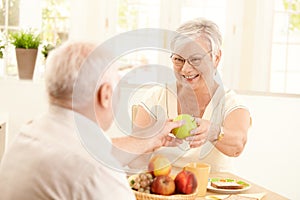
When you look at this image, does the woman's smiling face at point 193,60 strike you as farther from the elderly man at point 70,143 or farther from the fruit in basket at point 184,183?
the elderly man at point 70,143

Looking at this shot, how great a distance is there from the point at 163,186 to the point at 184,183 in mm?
71

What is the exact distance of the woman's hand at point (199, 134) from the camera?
2.20m

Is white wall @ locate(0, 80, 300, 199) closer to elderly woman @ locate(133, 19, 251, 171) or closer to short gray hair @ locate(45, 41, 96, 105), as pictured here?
elderly woman @ locate(133, 19, 251, 171)

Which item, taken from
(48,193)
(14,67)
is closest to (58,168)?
(48,193)

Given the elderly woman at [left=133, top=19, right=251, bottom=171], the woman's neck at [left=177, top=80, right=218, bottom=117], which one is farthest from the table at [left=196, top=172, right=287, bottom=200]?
the woman's neck at [left=177, top=80, right=218, bottom=117]

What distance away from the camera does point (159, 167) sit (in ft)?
5.94

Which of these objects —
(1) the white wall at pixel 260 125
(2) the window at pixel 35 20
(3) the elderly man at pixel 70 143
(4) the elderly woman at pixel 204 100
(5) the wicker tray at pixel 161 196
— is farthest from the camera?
(2) the window at pixel 35 20

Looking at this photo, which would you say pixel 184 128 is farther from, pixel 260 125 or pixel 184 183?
pixel 260 125

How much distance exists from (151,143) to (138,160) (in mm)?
80

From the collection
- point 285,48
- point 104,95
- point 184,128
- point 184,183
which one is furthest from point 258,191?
point 285,48

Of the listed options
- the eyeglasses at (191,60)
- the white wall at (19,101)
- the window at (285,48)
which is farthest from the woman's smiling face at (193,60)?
the window at (285,48)

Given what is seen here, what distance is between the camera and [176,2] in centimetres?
472

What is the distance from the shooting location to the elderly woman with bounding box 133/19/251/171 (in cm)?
256

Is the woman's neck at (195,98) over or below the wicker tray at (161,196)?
over
